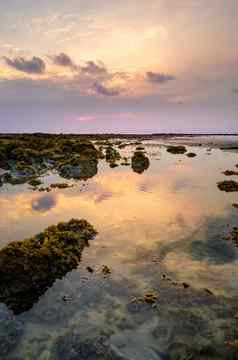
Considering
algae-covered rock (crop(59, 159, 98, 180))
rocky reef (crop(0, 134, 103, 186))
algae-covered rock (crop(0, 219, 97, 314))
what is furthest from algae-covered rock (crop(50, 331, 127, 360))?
algae-covered rock (crop(59, 159, 98, 180))

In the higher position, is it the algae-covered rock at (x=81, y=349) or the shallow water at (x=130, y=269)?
the shallow water at (x=130, y=269)

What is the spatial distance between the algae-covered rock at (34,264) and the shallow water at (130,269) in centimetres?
42

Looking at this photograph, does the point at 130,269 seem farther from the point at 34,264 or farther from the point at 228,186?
the point at 228,186

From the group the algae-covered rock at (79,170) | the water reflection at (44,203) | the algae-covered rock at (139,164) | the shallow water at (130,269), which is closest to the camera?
the shallow water at (130,269)

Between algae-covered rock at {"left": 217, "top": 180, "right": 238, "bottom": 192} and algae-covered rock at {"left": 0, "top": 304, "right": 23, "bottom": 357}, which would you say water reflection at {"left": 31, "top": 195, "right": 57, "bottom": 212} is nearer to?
algae-covered rock at {"left": 0, "top": 304, "right": 23, "bottom": 357}

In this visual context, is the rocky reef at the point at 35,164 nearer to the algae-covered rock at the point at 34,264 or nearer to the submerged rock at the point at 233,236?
the algae-covered rock at the point at 34,264

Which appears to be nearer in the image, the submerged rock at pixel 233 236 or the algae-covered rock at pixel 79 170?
the submerged rock at pixel 233 236

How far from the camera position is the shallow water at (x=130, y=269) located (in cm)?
1001

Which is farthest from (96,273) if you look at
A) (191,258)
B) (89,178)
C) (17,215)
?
(89,178)

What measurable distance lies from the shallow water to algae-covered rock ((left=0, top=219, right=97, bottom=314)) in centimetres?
42

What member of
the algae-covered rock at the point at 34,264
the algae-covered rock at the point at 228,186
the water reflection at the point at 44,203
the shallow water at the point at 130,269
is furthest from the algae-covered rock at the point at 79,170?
the algae-covered rock at the point at 34,264

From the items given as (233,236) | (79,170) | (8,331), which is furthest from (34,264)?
(79,170)

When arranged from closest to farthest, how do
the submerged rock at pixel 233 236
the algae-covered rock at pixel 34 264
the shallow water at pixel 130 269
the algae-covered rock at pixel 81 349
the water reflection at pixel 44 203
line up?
the algae-covered rock at pixel 81 349 → the shallow water at pixel 130 269 → the algae-covered rock at pixel 34 264 → the submerged rock at pixel 233 236 → the water reflection at pixel 44 203

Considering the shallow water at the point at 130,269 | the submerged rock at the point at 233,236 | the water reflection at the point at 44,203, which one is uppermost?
the submerged rock at the point at 233,236
